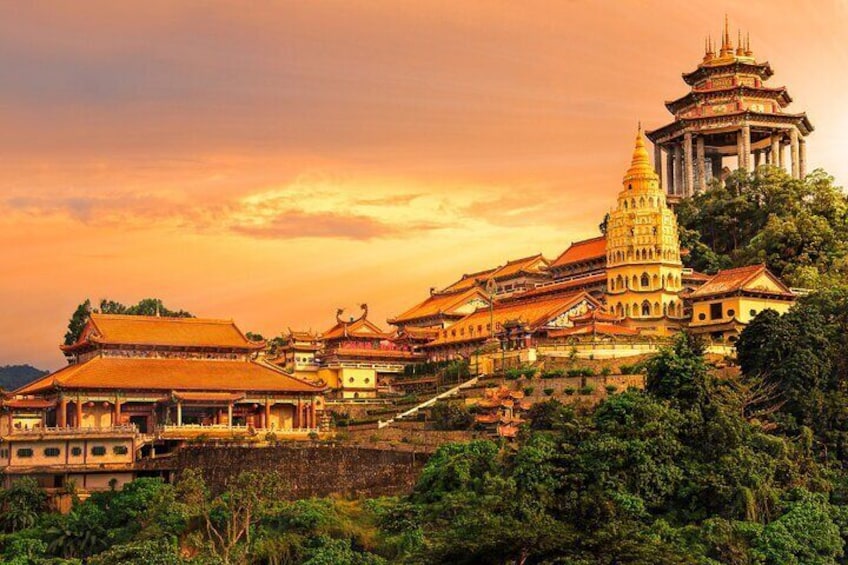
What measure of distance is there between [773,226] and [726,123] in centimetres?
1682

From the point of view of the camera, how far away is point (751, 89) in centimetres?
9319

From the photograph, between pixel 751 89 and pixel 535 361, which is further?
pixel 751 89

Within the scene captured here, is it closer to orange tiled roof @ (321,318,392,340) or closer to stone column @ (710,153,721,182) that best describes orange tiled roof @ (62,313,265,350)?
orange tiled roof @ (321,318,392,340)

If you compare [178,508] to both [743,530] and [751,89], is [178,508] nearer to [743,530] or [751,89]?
[743,530]

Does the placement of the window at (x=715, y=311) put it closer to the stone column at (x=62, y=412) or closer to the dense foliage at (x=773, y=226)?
the dense foliage at (x=773, y=226)

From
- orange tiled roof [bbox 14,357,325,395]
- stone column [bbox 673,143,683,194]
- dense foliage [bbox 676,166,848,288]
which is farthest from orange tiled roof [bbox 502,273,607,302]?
stone column [bbox 673,143,683,194]

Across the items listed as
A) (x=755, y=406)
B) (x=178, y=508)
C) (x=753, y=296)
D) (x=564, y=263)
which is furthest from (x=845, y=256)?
(x=178, y=508)

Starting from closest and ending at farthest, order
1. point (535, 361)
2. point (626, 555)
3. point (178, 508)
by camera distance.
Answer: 1. point (626, 555)
2. point (178, 508)
3. point (535, 361)

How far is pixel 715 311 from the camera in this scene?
69125 millimetres

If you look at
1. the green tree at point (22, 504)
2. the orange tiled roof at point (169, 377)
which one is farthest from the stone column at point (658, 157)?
the green tree at point (22, 504)

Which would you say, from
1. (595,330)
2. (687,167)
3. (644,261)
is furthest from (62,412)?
(687,167)

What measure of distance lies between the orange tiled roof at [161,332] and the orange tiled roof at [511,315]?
42.0ft

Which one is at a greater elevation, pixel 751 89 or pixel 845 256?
pixel 751 89

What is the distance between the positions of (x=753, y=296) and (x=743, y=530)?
2460 cm
